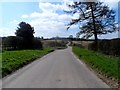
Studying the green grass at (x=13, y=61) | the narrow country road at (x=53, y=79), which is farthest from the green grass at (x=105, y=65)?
the green grass at (x=13, y=61)

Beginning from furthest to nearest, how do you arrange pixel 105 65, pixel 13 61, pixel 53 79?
1. pixel 13 61
2. pixel 105 65
3. pixel 53 79

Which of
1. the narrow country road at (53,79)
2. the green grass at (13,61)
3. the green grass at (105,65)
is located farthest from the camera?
the green grass at (13,61)

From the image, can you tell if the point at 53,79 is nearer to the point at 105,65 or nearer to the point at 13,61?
the point at 105,65

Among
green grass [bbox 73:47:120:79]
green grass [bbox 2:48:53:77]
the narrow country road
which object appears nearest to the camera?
the narrow country road

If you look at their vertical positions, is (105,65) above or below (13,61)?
above

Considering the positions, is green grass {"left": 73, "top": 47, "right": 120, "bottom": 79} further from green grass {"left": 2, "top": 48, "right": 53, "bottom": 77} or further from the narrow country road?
green grass {"left": 2, "top": 48, "right": 53, "bottom": 77}

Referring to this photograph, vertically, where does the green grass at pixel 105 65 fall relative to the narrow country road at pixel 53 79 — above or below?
above

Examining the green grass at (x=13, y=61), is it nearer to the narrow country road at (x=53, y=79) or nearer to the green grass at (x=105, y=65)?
the narrow country road at (x=53, y=79)

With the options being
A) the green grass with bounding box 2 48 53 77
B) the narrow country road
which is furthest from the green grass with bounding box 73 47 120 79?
the green grass with bounding box 2 48 53 77

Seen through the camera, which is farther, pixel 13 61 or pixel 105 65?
pixel 13 61

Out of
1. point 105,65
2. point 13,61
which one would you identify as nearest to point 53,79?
point 105,65

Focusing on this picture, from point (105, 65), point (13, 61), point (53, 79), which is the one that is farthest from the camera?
point (13, 61)

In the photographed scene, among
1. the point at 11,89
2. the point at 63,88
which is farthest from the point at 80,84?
the point at 11,89

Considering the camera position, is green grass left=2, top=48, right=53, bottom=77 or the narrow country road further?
green grass left=2, top=48, right=53, bottom=77
